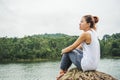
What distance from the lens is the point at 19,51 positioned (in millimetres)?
96062

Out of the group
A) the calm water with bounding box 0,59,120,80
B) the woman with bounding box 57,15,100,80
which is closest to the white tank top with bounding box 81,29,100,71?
the woman with bounding box 57,15,100,80

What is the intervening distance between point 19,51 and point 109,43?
28.6 metres

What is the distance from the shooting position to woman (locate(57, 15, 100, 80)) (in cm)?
432

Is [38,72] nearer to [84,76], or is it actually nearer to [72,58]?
[72,58]

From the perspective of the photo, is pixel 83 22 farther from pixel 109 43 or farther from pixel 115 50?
pixel 109 43

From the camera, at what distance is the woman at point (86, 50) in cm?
432

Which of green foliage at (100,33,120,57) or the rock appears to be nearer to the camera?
the rock

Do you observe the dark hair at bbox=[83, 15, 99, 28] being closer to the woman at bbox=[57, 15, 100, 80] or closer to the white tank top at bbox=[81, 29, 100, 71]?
the woman at bbox=[57, 15, 100, 80]

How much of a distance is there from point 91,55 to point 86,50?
106 mm

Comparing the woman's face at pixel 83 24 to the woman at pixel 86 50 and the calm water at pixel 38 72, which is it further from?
the calm water at pixel 38 72


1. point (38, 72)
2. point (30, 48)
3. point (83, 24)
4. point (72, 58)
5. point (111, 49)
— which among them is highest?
point (83, 24)

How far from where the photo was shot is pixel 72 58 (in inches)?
173

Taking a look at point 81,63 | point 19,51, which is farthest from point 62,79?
point 19,51

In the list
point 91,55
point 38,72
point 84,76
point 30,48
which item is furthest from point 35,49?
point 84,76
